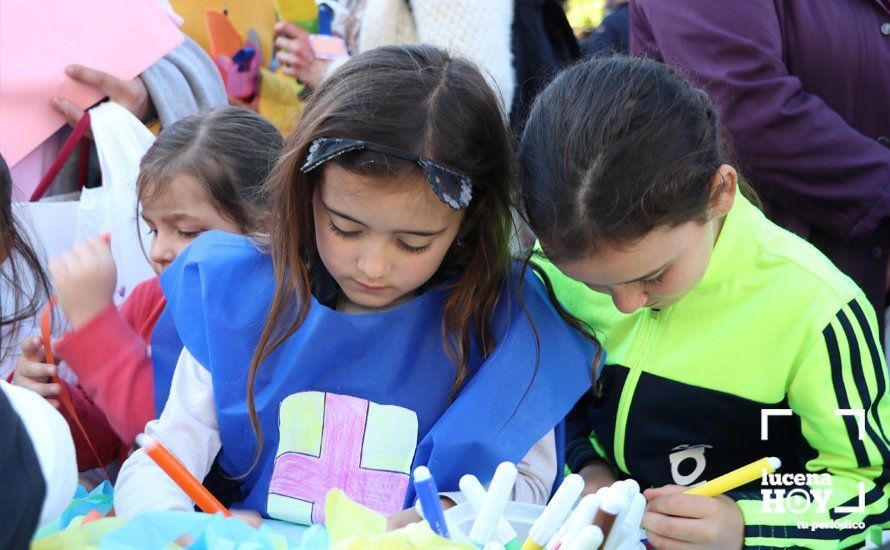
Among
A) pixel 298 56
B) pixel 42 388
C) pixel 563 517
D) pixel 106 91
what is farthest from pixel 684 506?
pixel 298 56

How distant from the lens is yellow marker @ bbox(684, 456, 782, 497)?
130 cm

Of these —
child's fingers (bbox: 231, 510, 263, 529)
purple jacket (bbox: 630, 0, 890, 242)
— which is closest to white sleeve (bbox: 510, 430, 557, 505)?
child's fingers (bbox: 231, 510, 263, 529)

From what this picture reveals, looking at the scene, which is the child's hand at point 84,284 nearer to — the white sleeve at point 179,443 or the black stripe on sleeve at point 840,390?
the white sleeve at point 179,443

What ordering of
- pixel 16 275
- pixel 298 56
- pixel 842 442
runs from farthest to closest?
pixel 298 56
pixel 16 275
pixel 842 442

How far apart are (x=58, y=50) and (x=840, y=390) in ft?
6.30

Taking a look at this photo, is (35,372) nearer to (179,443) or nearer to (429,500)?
(179,443)

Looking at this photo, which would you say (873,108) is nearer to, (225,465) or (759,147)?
(759,147)

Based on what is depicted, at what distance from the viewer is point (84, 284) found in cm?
179

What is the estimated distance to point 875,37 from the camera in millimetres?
2090

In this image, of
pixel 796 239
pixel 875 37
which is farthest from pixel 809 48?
pixel 796 239

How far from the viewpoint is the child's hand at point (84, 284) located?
177 centimetres

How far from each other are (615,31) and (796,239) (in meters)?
1.53

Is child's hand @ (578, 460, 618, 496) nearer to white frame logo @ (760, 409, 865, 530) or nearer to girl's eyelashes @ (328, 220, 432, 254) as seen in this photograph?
white frame logo @ (760, 409, 865, 530)

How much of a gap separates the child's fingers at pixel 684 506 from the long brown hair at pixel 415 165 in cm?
37
